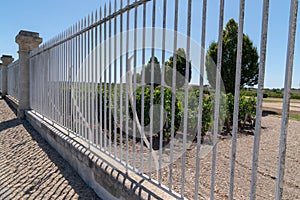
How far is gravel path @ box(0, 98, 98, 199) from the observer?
8.70 ft

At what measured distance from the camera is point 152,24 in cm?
197

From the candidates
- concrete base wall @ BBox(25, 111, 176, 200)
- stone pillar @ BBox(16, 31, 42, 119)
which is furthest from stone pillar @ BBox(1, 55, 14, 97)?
concrete base wall @ BBox(25, 111, 176, 200)

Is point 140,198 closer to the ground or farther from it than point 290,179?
farther from it

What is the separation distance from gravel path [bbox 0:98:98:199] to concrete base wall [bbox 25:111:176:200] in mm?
131

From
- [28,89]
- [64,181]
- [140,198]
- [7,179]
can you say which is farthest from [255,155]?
[28,89]

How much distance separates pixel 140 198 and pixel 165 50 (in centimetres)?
124

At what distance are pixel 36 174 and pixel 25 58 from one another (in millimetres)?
4800

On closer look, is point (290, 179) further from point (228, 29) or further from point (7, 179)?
point (228, 29)

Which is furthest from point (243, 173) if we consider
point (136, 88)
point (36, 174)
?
point (36, 174)

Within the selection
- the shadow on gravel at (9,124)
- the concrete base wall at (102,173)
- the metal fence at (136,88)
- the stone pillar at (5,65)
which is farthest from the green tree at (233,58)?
the stone pillar at (5,65)

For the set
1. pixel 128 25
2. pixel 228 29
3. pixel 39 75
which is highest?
pixel 228 29

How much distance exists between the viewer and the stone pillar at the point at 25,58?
654 cm

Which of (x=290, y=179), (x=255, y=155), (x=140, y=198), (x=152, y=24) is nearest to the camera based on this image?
(x=255, y=155)

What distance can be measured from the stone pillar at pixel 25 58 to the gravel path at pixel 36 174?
247 centimetres
